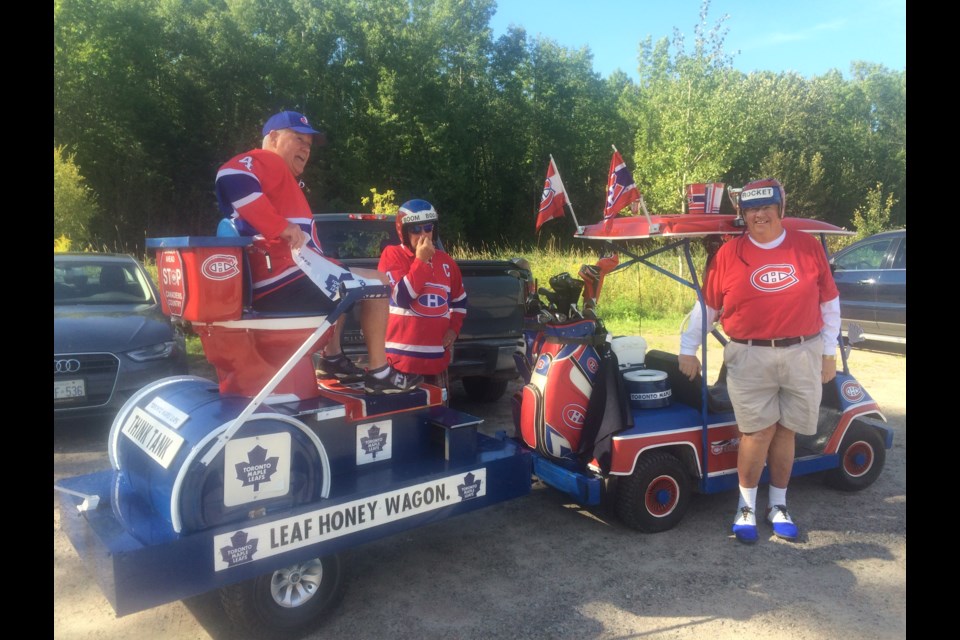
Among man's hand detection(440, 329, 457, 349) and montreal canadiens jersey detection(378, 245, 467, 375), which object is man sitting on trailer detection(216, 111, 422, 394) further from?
man's hand detection(440, 329, 457, 349)

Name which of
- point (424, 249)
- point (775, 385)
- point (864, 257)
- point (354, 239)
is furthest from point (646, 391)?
point (864, 257)

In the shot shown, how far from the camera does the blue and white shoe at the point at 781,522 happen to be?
403 centimetres

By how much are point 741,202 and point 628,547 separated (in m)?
2.20

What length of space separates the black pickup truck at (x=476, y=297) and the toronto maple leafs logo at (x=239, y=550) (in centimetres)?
283

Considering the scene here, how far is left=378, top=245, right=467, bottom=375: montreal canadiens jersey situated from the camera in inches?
172

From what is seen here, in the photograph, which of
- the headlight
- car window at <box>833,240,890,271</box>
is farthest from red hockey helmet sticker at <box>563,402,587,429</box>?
car window at <box>833,240,890,271</box>

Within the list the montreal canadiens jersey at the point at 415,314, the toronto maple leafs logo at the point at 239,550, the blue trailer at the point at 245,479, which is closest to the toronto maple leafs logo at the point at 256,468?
the blue trailer at the point at 245,479

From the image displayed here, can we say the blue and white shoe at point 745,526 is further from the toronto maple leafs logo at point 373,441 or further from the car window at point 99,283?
the car window at point 99,283

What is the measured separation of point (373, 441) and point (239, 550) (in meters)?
0.95

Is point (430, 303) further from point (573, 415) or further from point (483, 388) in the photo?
point (483, 388)

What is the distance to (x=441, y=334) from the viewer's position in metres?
4.52
